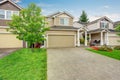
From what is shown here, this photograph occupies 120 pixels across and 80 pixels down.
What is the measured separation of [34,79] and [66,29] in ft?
60.1

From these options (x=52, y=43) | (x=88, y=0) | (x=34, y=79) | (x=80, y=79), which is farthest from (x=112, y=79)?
(x=88, y=0)

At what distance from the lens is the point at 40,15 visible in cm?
1742

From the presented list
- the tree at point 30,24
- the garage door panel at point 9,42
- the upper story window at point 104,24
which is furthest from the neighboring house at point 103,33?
the garage door panel at point 9,42

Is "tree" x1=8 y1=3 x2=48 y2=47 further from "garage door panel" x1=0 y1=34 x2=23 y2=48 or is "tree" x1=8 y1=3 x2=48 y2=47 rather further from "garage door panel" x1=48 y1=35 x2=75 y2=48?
"garage door panel" x1=48 y1=35 x2=75 y2=48

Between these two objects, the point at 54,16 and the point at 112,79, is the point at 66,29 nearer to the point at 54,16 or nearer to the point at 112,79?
the point at 54,16

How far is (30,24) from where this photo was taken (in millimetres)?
16031

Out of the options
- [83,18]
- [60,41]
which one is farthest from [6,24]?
[83,18]

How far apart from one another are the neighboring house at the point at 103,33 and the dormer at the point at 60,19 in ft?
19.0

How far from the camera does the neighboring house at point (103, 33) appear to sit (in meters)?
29.1

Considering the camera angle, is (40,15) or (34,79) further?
(40,15)

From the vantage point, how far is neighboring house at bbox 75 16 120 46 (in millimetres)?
29109

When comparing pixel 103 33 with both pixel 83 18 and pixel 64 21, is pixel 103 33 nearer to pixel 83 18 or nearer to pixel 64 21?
pixel 64 21

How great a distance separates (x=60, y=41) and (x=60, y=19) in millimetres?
4886

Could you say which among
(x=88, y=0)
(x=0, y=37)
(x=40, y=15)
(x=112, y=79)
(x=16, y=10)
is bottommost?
(x=112, y=79)
